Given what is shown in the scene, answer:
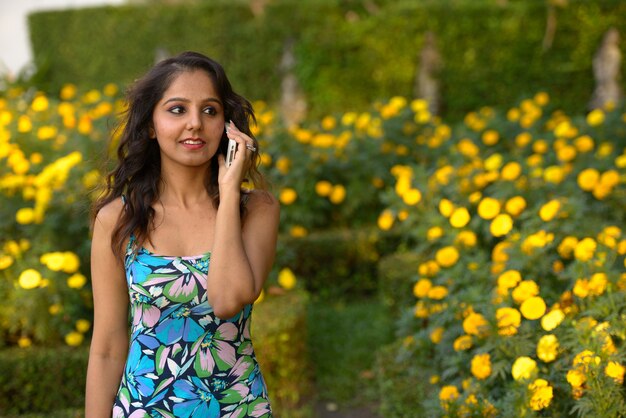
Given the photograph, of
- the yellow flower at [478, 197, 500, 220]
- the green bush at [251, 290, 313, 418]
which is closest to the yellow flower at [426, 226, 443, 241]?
the yellow flower at [478, 197, 500, 220]

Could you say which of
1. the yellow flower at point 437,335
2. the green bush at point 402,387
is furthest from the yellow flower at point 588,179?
the yellow flower at point 437,335

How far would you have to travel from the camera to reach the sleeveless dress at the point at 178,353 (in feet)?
6.07

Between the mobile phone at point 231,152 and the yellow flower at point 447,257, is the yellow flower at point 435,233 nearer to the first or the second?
the yellow flower at point 447,257

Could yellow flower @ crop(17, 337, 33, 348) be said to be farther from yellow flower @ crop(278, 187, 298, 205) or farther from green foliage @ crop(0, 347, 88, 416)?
yellow flower @ crop(278, 187, 298, 205)

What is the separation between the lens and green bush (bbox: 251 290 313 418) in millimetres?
3824

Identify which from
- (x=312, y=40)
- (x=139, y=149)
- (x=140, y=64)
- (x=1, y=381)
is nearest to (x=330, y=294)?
(x=1, y=381)

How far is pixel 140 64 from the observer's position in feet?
36.2

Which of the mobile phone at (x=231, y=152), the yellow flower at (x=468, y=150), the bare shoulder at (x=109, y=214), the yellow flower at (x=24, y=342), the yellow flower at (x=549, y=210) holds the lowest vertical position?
the yellow flower at (x=24, y=342)

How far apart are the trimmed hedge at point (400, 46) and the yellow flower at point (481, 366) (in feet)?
21.1

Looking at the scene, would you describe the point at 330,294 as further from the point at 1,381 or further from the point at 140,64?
the point at 140,64

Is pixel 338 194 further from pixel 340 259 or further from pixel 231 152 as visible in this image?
pixel 231 152

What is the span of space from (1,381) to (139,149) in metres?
2.00

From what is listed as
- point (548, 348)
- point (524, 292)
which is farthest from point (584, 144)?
point (548, 348)

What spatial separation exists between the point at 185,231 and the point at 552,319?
1.43 metres
